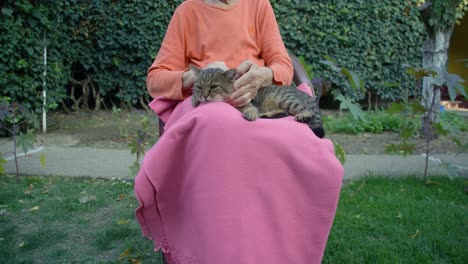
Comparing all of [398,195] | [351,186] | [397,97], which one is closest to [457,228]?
[398,195]

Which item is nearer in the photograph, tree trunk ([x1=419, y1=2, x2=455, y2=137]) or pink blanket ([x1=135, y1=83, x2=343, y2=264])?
pink blanket ([x1=135, y1=83, x2=343, y2=264])

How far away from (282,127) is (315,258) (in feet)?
1.96

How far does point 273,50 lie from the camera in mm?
2621

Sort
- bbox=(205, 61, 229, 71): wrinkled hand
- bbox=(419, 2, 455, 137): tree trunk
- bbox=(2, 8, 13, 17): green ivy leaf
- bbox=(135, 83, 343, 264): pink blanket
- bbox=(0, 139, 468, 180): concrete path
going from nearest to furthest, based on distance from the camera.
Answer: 1. bbox=(135, 83, 343, 264): pink blanket
2. bbox=(205, 61, 229, 71): wrinkled hand
3. bbox=(0, 139, 468, 180): concrete path
4. bbox=(2, 8, 13, 17): green ivy leaf
5. bbox=(419, 2, 455, 137): tree trunk

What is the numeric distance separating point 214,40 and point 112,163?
2.51m

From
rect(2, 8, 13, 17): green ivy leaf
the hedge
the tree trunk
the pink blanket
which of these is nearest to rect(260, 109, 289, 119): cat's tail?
the pink blanket

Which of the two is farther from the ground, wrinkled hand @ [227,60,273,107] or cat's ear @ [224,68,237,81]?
cat's ear @ [224,68,237,81]

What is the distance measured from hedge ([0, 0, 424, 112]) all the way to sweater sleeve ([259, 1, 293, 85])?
15.1 ft

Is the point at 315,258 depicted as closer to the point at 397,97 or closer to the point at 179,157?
the point at 179,157

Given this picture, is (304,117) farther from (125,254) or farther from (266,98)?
(125,254)

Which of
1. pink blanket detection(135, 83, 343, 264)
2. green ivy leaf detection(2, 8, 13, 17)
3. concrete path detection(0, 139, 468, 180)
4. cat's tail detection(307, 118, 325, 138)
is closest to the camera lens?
pink blanket detection(135, 83, 343, 264)

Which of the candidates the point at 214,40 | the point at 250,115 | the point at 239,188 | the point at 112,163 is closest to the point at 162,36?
the point at 112,163

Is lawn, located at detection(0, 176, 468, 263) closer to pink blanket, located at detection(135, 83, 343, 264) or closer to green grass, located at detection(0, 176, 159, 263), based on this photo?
green grass, located at detection(0, 176, 159, 263)

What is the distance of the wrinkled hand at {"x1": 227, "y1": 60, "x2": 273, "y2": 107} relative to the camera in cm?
228
